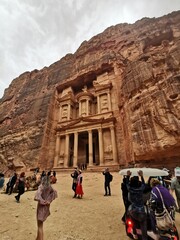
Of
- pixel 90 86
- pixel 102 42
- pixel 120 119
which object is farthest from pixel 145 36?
pixel 120 119

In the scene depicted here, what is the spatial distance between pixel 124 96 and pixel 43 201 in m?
17.8

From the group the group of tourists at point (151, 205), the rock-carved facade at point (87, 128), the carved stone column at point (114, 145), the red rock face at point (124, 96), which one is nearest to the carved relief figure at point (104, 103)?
the rock-carved facade at point (87, 128)

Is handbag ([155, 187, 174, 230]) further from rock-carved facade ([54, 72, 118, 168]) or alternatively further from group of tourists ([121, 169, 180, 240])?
rock-carved facade ([54, 72, 118, 168])

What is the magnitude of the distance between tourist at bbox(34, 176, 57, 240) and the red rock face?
11.6m

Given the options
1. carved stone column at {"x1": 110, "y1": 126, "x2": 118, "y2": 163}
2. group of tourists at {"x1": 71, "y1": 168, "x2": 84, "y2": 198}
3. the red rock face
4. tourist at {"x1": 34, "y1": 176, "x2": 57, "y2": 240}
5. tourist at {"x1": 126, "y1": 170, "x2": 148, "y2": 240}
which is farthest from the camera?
carved stone column at {"x1": 110, "y1": 126, "x2": 118, "y2": 163}

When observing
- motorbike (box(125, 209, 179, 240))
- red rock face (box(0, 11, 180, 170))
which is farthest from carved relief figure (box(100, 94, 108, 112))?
motorbike (box(125, 209, 179, 240))

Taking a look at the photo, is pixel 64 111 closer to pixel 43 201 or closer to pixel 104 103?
pixel 104 103

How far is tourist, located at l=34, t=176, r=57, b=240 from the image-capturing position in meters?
3.49

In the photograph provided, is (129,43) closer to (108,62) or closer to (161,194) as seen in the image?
(108,62)

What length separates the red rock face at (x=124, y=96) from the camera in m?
13.6

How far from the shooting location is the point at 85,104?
28.6 m

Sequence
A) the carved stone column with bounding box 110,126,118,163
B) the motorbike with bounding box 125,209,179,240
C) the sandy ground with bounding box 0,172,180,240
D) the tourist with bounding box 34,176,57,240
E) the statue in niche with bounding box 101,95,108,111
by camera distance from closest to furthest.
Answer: the motorbike with bounding box 125,209,179,240 < the tourist with bounding box 34,176,57,240 < the sandy ground with bounding box 0,172,180,240 < the carved stone column with bounding box 110,126,118,163 < the statue in niche with bounding box 101,95,108,111

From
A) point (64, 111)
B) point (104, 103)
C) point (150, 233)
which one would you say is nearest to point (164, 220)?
point (150, 233)

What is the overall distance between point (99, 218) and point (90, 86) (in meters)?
28.9
